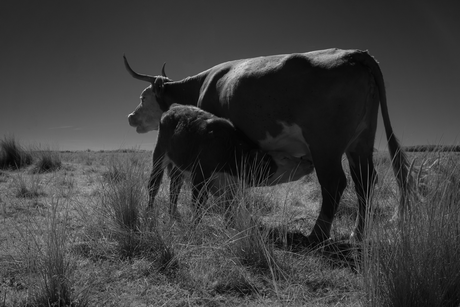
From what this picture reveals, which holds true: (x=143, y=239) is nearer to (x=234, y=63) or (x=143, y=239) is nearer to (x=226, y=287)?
(x=226, y=287)

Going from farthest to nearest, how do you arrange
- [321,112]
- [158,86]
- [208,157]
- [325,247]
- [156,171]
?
[158,86] → [156,171] → [208,157] → [321,112] → [325,247]

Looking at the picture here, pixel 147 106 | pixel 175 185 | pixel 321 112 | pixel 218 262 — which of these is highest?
pixel 147 106

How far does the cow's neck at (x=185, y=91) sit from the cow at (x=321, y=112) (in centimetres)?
168

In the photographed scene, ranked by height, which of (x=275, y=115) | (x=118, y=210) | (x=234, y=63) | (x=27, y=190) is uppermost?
(x=234, y=63)

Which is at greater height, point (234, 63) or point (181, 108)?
point (234, 63)

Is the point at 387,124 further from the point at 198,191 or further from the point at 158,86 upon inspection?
the point at 158,86

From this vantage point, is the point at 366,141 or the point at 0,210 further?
the point at 0,210

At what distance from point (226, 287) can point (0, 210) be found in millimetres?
3963

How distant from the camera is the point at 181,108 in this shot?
4.02 m

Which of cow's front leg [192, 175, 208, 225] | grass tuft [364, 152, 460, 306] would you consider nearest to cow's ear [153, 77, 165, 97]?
cow's front leg [192, 175, 208, 225]

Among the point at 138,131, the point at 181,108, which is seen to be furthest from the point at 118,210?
the point at 138,131

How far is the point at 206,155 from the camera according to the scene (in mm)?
3430

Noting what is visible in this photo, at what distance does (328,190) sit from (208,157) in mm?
1344

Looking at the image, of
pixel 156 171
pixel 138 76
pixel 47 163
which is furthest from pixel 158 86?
pixel 47 163
